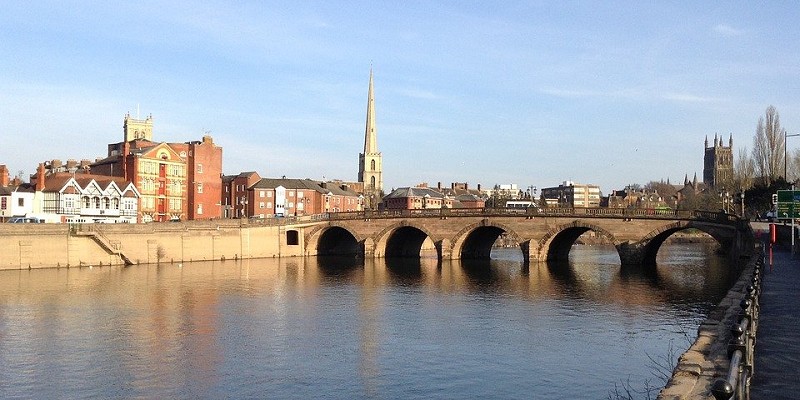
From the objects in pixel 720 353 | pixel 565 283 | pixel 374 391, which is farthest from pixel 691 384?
pixel 565 283

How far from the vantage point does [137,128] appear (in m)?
149

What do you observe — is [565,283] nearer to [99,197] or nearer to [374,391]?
[374,391]

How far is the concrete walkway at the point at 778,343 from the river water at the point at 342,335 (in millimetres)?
4469

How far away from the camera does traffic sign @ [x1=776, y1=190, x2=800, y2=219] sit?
57312 mm

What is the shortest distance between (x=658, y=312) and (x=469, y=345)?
638 inches

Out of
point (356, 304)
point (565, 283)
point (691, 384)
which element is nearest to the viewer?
point (691, 384)

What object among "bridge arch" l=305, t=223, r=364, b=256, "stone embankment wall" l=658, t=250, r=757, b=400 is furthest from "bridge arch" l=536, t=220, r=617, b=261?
"stone embankment wall" l=658, t=250, r=757, b=400

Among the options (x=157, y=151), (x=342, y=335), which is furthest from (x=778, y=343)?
(x=157, y=151)

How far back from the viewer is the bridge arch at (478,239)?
83500 mm

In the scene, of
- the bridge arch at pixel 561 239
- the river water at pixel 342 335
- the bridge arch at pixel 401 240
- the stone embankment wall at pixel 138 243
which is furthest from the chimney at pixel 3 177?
the bridge arch at pixel 561 239

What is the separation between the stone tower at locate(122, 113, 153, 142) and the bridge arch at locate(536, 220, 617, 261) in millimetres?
91573

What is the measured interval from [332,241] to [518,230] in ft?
105

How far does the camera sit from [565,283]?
6206 cm

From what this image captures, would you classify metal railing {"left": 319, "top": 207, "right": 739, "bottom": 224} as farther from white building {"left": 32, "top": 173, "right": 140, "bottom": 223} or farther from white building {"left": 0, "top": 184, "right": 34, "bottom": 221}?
white building {"left": 0, "top": 184, "right": 34, "bottom": 221}
